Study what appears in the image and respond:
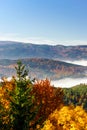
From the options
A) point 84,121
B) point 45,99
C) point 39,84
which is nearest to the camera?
point 84,121

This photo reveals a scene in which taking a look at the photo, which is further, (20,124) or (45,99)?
(45,99)

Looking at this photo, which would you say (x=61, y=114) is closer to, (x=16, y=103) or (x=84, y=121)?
(x=84, y=121)

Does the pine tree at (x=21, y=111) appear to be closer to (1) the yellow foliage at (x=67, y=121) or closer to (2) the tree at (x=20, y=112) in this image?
(2) the tree at (x=20, y=112)

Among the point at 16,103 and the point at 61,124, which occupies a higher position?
the point at 16,103

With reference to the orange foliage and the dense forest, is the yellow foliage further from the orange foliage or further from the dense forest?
the orange foliage

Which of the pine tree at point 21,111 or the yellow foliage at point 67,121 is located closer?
the pine tree at point 21,111

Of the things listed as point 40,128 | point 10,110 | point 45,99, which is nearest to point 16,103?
point 10,110

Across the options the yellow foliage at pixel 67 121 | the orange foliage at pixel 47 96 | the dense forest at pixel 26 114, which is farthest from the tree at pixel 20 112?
the orange foliage at pixel 47 96

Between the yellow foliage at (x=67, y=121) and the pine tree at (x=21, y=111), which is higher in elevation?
the pine tree at (x=21, y=111)

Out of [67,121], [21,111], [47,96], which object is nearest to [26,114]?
[21,111]
